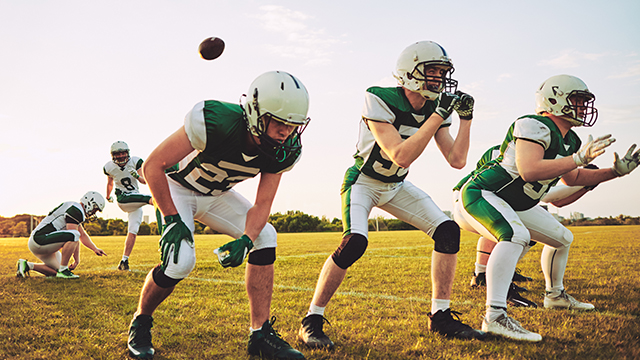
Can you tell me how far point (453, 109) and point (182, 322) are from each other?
113 inches

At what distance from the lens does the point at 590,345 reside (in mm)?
3211

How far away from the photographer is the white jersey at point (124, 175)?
28.0ft

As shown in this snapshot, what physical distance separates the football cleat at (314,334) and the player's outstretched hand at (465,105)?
1.89m

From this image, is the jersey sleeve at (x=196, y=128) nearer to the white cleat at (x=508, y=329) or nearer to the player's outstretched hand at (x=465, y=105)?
the player's outstretched hand at (x=465, y=105)

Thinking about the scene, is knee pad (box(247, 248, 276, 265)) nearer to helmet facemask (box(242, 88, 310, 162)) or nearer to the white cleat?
helmet facemask (box(242, 88, 310, 162))

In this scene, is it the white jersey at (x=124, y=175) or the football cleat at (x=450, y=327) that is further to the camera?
the white jersey at (x=124, y=175)

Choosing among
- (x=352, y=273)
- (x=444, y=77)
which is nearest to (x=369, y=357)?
(x=444, y=77)

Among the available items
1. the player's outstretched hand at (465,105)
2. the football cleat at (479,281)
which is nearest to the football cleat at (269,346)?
the player's outstretched hand at (465,105)

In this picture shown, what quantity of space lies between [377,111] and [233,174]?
1.19 meters

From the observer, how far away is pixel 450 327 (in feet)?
11.2

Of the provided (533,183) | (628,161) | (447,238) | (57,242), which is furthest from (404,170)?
(57,242)

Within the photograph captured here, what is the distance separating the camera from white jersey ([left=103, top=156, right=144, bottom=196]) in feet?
28.0

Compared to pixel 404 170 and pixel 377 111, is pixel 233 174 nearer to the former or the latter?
pixel 377 111

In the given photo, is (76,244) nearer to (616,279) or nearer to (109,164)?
(109,164)
